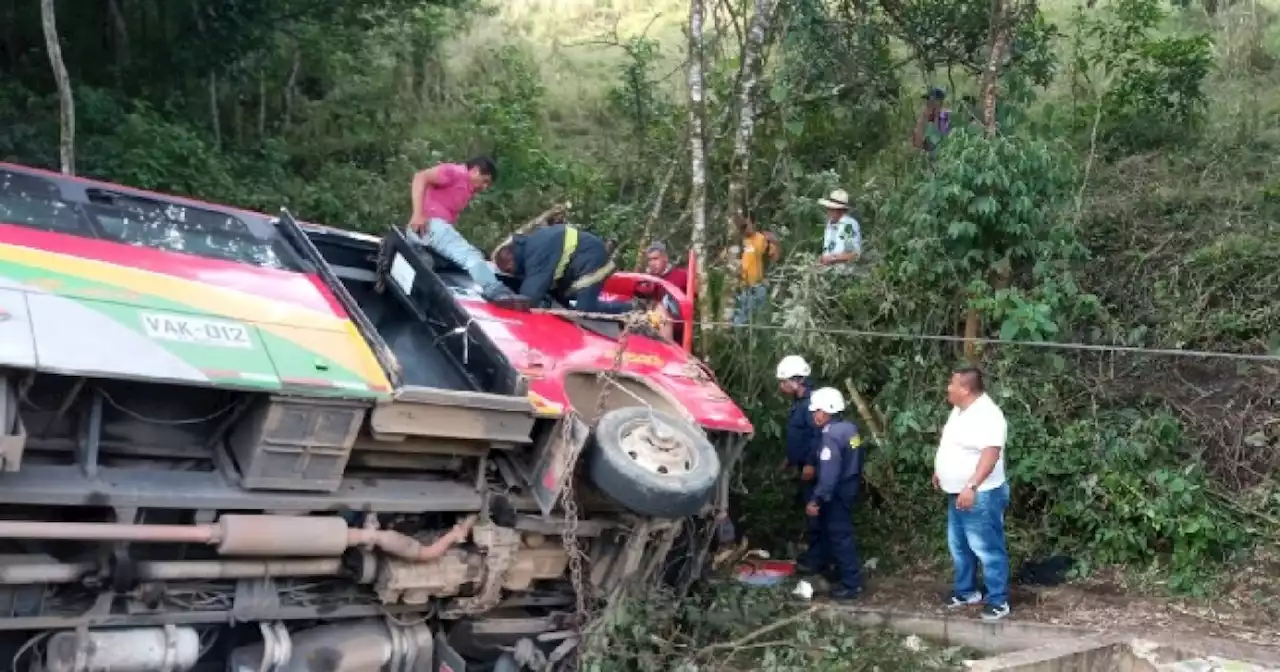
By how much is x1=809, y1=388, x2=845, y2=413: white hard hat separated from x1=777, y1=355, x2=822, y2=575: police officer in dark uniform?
0.34ft

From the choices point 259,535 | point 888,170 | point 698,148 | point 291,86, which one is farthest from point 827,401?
point 291,86

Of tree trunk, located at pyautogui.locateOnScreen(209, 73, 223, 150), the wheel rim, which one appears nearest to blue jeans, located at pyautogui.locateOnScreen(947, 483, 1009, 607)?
the wheel rim

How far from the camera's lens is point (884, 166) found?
10.7 meters

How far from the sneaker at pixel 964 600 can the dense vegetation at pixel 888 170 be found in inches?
33.5

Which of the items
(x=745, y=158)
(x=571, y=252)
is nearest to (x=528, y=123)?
(x=745, y=158)

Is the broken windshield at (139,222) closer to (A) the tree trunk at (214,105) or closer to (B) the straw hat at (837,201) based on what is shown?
(B) the straw hat at (837,201)

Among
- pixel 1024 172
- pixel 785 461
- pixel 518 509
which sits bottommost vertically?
pixel 785 461

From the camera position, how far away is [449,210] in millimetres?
7371

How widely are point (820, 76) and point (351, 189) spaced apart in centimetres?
463

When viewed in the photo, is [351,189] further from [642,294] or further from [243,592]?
[243,592]

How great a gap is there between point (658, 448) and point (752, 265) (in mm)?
3702

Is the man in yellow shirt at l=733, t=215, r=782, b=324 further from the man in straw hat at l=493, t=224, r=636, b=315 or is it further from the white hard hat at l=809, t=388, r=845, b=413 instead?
the man in straw hat at l=493, t=224, r=636, b=315

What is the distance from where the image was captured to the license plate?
13.3 feet

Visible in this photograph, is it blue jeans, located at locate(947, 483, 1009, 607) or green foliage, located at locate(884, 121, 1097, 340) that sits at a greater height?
green foliage, located at locate(884, 121, 1097, 340)
